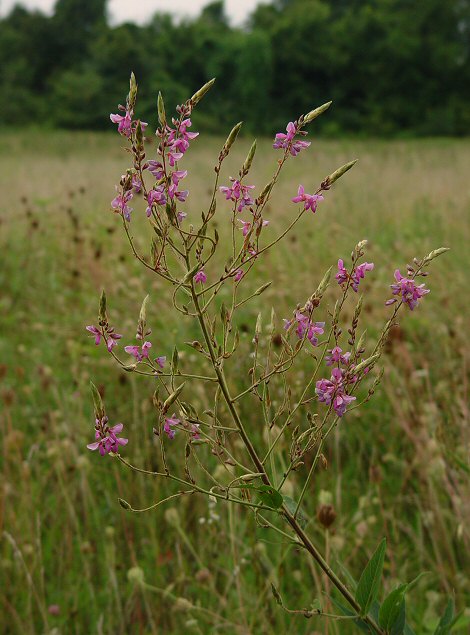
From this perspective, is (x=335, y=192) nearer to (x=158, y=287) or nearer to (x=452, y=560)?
(x=158, y=287)

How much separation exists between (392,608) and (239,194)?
56cm

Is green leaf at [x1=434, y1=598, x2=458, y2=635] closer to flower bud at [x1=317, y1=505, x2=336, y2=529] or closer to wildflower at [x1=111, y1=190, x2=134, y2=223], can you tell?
flower bud at [x1=317, y1=505, x2=336, y2=529]

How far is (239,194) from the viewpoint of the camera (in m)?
0.87

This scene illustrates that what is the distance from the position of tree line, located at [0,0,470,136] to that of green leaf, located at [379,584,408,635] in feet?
83.2

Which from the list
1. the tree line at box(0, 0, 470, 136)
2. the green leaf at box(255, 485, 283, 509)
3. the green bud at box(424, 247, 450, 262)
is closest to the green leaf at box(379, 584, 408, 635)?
the green leaf at box(255, 485, 283, 509)

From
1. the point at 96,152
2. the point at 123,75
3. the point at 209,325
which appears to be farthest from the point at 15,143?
the point at 209,325

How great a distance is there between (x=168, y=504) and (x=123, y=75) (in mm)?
28164

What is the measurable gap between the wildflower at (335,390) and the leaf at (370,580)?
183 millimetres

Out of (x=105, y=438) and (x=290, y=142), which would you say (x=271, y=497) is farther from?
(x=290, y=142)

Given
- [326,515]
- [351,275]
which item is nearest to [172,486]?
[326,515]

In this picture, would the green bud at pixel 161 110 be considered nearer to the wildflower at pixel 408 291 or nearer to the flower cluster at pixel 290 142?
the flower cluster at pixel 290 142

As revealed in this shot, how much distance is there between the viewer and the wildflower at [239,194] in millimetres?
843

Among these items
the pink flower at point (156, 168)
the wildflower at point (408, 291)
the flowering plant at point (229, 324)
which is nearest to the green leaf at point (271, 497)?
the flowering plant at point (229, 324)

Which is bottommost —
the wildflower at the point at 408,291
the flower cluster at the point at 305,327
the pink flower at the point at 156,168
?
the flower cluster at the point at 305,327
